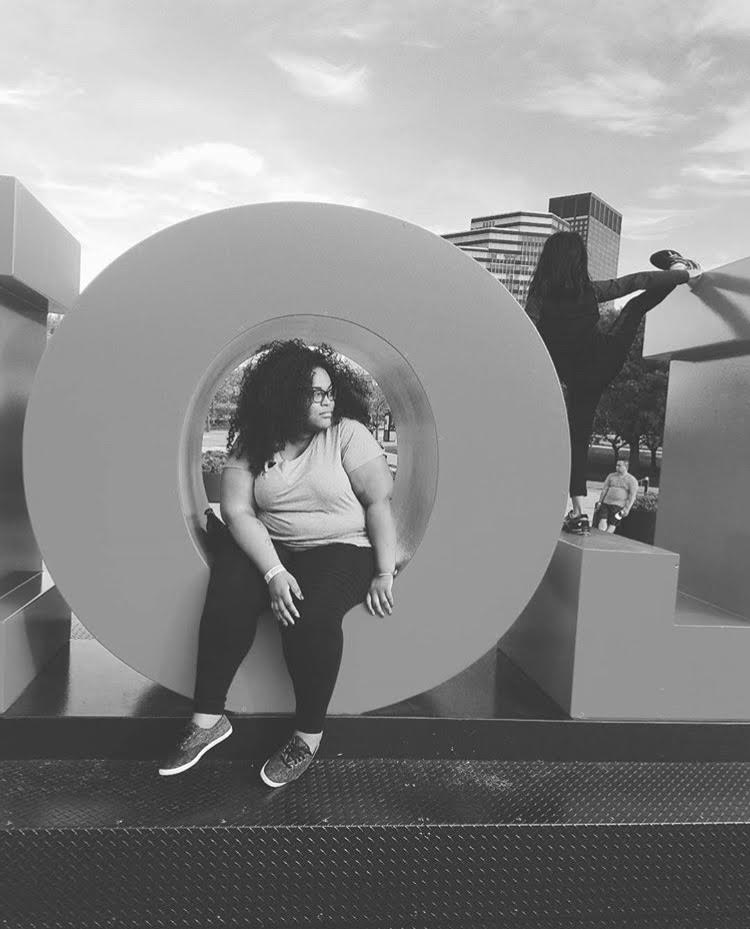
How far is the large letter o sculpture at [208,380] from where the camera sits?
2.27 metres

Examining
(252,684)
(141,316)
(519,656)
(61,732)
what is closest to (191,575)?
(252,684)

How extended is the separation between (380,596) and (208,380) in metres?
0.89

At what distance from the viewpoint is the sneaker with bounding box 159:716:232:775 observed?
2234mm

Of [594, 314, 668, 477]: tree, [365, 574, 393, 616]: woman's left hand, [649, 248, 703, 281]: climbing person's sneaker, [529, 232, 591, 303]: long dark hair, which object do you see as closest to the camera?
[365, 574, 393, 616]: woman's left hand

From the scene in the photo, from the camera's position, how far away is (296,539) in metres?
2.46

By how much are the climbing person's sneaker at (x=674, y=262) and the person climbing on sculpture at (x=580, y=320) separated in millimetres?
60

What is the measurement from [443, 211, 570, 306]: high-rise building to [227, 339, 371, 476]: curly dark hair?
26594 mm

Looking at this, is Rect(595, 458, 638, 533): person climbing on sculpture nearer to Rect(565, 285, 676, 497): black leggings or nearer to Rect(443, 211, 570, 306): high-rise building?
Rect(565, 285, 676, 497): black leggings

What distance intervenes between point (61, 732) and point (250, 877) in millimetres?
748

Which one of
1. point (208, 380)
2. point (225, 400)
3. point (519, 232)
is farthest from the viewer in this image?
point (519, 232)

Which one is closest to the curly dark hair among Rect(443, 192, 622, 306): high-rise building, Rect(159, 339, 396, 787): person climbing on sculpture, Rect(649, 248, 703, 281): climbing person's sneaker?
Rect(159, 339, 396, 787): person climbing on sculpture

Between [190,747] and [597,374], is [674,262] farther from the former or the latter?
[190,747]

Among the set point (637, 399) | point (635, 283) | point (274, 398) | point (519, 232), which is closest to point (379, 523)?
point (274, 398)

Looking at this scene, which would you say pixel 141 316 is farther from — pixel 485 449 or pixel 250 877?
pixel 250 877
